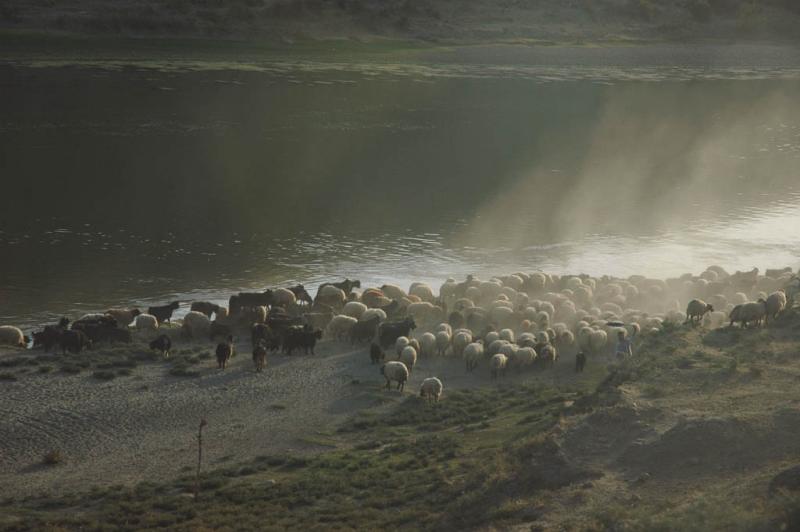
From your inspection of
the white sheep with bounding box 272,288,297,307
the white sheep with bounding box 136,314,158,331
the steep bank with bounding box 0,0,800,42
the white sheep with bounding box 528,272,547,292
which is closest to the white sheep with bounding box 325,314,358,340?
the white sheep with bounding box 272,288,297,307

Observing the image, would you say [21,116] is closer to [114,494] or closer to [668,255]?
[668,255]

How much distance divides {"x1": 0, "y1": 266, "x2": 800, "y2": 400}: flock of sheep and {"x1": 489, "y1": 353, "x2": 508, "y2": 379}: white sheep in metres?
0.03

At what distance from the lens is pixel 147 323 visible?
104 ft

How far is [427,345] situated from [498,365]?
8.12 feet

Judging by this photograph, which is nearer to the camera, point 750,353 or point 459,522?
point 459,522

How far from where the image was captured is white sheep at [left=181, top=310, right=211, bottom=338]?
31.1m

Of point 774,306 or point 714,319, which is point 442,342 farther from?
point 774,306

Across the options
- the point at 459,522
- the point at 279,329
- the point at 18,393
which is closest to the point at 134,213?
the point at 279,329

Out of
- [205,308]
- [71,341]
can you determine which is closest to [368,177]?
[205,308]

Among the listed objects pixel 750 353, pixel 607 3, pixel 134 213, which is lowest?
pixel 134 213

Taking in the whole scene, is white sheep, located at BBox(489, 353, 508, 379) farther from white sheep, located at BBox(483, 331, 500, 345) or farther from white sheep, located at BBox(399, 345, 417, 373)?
white sheep, located at BBox(399, 345, 417, 373)

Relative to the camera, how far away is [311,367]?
1119 inches

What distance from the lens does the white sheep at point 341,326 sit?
103 feet

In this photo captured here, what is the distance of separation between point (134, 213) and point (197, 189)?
6401mm
